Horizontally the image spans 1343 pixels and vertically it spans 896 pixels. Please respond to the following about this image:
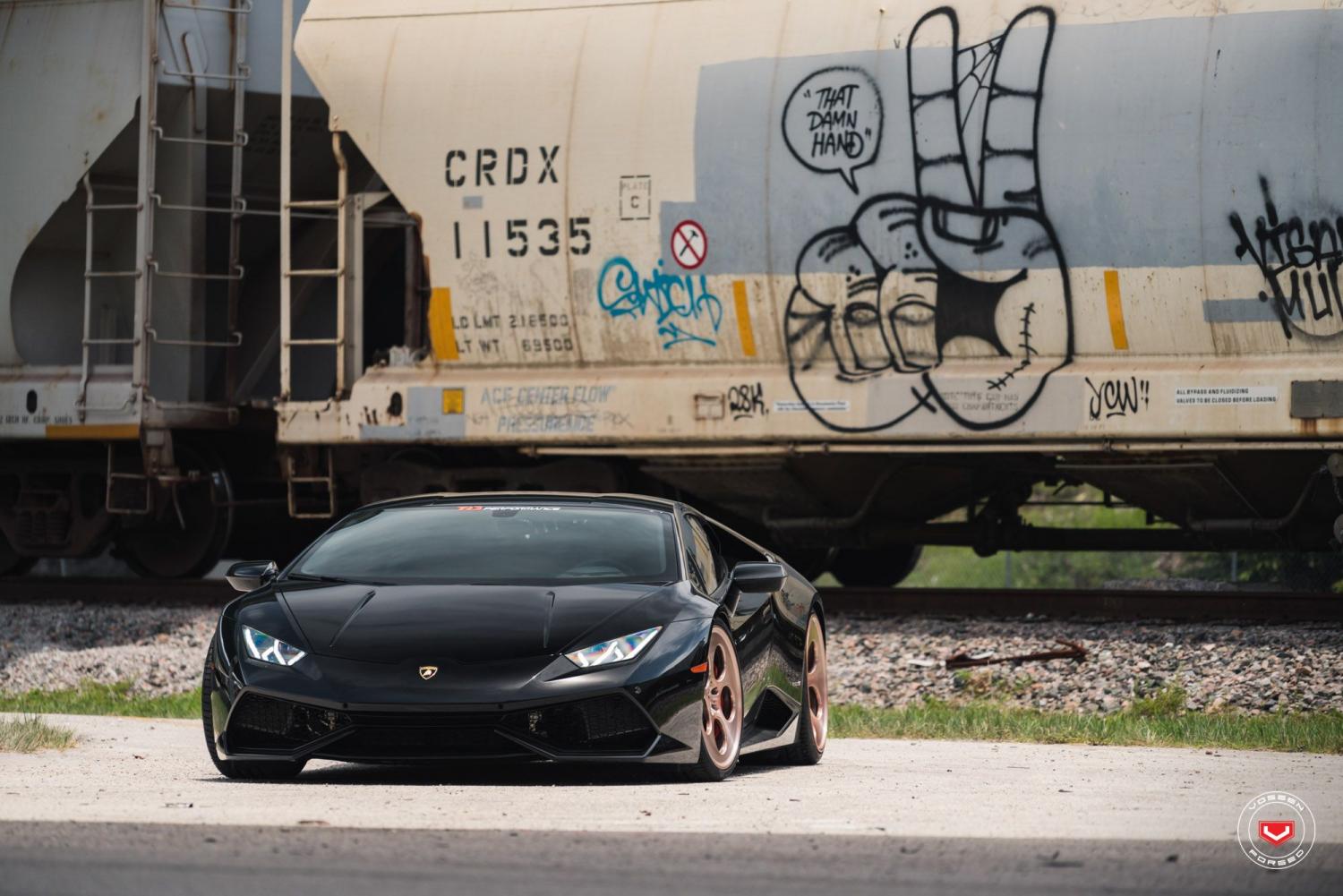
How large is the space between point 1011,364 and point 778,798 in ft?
20.0

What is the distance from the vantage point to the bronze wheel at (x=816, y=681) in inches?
318

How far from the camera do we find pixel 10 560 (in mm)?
16250

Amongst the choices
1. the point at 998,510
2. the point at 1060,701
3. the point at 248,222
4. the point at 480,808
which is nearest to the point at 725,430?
the point at 998,510

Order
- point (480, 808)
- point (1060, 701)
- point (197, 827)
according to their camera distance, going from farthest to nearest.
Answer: point (1060, 701)
point (480, 808)
point (197, 827)

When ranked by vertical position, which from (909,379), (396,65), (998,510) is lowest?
(998,510)

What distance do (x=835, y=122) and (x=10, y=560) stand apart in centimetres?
835

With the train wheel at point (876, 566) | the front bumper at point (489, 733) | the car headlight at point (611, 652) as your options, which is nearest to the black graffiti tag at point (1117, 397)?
the train wheel at point (876, 566)

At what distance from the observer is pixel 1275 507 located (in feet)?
40.5

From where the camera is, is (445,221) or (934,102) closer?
(934,102)

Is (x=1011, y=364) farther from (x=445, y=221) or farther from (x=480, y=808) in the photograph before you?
(x=480, y=808)

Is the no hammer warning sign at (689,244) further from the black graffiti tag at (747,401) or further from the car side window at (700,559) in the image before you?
the car side window at (700,559)

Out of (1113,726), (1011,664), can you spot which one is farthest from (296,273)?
(1113,726)

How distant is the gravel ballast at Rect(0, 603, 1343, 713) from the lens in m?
10.6

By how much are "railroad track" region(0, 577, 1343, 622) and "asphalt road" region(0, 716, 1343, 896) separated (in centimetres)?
464
